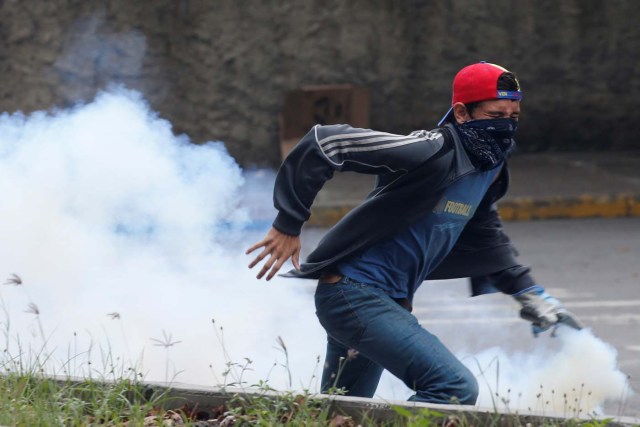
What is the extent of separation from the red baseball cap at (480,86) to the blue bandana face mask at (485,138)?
0.26ft

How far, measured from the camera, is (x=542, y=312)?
13.3ft

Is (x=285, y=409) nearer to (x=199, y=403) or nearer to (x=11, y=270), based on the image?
(x=199, y=403)

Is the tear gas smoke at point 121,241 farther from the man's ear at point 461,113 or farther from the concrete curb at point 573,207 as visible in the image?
the concrete curb at point 573,207

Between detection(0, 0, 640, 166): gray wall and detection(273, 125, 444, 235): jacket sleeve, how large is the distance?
26.1 feet

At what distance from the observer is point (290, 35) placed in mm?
11680

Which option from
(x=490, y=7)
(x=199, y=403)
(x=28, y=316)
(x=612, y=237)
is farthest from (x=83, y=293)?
(x=490, y=7)

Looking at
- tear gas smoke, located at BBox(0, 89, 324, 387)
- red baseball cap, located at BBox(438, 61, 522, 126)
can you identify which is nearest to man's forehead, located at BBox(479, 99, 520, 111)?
red baseball cap, located at BBox(438, 61, 522, 126)

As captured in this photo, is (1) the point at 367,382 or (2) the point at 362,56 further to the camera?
(2) the point at 362,56

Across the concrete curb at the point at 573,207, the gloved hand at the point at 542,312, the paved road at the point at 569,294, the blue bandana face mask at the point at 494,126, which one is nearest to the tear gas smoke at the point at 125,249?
the paved road at the point at 569,294

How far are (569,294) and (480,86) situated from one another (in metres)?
3.95

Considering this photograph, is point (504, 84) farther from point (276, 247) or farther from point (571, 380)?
point (571, 380)

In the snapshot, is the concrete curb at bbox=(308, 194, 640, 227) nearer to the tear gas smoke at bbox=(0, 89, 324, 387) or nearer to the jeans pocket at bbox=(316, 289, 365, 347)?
the tear gas smoke at bbox=(0, 89, 324, 387)

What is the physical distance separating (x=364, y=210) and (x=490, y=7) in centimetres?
866

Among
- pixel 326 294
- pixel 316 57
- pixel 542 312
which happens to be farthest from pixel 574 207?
pixel 326 294
